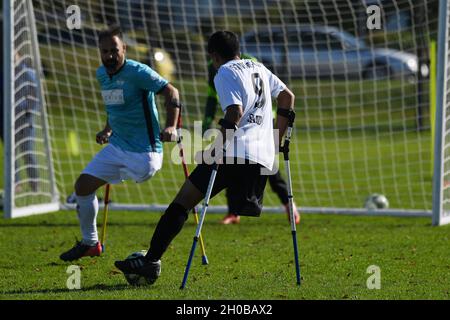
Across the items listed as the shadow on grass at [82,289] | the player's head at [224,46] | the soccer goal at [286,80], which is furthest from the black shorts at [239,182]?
the soccer goal at [286,80]

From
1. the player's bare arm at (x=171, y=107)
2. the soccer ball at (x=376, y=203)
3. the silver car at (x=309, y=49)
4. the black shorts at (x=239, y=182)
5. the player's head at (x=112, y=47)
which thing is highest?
the silver car at (x=309, y=49)

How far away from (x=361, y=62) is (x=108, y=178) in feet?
31.8

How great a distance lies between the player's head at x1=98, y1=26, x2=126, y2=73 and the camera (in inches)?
338

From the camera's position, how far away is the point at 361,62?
1762cm

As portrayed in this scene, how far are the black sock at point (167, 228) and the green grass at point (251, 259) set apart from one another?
27cm

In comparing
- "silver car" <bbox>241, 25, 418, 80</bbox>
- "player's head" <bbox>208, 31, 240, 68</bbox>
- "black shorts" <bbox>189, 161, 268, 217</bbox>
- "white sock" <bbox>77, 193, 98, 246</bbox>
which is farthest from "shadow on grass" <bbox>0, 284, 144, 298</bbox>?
"silver car" <bbox>241, 25, 418, 80</bbox>

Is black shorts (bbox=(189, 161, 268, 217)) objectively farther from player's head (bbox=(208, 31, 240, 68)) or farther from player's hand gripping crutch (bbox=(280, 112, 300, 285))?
player's head (bbox=(208, 31, 240, 68))

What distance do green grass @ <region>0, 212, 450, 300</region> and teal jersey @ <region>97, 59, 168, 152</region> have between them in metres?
1.12

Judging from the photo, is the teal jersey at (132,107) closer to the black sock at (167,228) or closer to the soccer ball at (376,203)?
the black sock at (167,228)

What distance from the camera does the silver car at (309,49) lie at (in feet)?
48.9

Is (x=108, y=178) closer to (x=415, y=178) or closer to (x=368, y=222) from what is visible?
(x=368, y=222)

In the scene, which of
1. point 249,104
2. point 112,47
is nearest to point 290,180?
point 249,104

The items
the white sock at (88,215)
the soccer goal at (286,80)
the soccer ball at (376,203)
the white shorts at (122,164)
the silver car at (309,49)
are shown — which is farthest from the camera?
the silver car at (309,49)

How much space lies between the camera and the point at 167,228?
746 cm
